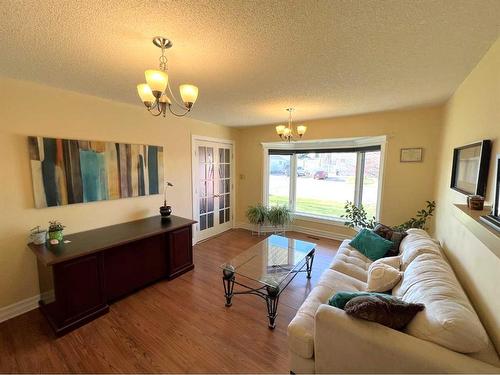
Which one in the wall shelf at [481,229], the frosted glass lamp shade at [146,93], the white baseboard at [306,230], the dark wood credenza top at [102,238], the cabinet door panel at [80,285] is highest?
the frosted glass lamp shade at [146,93]

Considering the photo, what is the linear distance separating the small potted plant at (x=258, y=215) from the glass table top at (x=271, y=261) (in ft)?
4.19

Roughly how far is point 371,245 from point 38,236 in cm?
361

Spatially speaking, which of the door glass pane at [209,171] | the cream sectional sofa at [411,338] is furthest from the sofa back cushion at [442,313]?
the door glass pane at [209,171]

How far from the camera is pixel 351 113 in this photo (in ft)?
11.4

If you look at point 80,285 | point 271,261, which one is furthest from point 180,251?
point 271,261

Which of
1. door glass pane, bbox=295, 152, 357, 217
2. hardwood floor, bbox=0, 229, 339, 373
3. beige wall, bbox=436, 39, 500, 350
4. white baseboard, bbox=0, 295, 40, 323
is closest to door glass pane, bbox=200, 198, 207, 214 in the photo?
hardwood floor, bbox=0, 229, 339, 373

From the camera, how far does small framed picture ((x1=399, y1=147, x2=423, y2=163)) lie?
326 centimetres

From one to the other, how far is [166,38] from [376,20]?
50.1 inches

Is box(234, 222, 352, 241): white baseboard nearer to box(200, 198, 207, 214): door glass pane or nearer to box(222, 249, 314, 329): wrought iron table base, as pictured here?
box(200, 198, 207, 214): door glass pane

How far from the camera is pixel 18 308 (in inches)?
86.4

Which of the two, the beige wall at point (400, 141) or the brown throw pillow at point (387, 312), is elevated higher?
the beige wall at point (400, 141)

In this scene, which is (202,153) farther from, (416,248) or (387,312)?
(387,312)

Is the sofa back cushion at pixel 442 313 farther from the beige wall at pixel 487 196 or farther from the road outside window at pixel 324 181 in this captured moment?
the road outside window at pixel 324 181

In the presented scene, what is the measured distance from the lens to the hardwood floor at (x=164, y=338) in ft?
5.45
